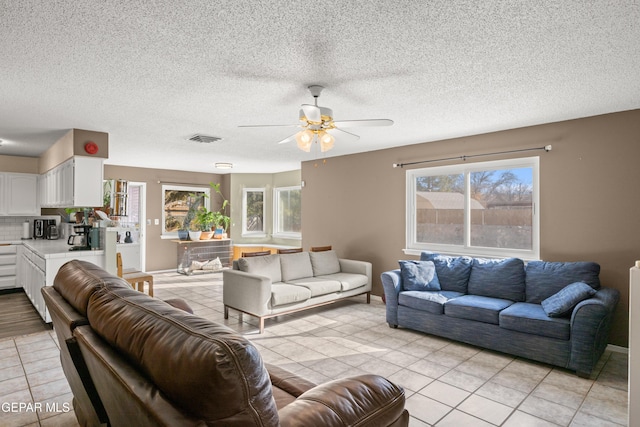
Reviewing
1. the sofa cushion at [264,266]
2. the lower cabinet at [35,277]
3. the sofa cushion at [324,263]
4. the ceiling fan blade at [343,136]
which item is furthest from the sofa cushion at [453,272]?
the lower cabinet at [35,277]

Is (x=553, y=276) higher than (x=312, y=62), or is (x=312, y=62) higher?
(x=312, y=62)

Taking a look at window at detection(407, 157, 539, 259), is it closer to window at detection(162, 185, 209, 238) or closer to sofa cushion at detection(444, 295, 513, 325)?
sofa cushion at detection(444, 295, 513, 325)

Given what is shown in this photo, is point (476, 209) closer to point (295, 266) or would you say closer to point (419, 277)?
point (419, 277)

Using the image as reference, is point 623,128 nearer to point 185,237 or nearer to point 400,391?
point 400,391

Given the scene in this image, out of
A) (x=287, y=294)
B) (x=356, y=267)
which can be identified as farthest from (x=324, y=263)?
(x=287, y=294)

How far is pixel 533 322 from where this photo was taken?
328 centimetres

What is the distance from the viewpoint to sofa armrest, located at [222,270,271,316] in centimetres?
419

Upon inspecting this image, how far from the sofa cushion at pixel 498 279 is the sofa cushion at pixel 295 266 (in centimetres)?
216

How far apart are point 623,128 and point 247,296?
4275 mm

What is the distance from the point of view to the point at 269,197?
9250 millimetres

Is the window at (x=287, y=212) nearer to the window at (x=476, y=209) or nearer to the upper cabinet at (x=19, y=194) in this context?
the window at (x=476, y=209)

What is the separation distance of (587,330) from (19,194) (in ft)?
26.2

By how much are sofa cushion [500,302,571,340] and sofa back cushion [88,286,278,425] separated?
10.1 feet

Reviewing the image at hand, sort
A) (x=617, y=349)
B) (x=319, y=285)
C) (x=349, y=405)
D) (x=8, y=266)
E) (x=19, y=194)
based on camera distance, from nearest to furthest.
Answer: (x=349, y=405), (x=617, y=349), (x=319, y=285), (x=8, y=266), (x=19, y=194)
